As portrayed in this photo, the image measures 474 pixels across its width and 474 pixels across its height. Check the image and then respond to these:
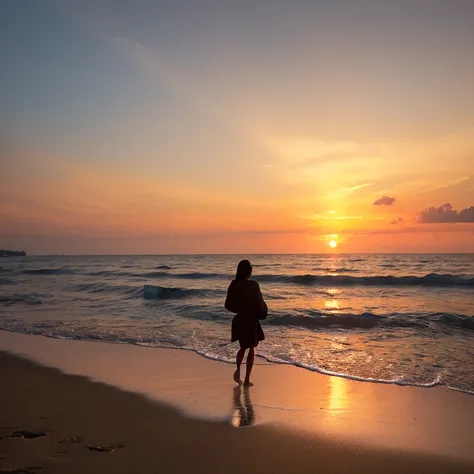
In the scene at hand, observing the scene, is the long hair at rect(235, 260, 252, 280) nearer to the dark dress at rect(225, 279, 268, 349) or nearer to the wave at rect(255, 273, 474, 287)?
the dark dress at rect(225, 279, 268, 349)

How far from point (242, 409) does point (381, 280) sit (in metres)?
28.5

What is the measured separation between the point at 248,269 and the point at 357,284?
1001 inches

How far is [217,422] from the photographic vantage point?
15.9 feet

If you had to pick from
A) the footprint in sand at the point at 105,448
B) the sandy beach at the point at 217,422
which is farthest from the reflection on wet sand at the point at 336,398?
the footprint in sand at the point at 105,448

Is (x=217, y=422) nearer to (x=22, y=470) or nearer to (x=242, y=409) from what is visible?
(x=242, y=409)

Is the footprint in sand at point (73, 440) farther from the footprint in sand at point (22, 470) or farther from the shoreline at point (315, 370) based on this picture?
the shoreline at point (315, 370)

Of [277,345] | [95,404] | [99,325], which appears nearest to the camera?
[95,404]

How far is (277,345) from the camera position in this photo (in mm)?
9750

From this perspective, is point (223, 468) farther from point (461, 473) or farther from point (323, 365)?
point (323, 365)

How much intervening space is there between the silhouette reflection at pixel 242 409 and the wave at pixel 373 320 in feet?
22.6

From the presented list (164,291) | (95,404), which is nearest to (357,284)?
(164,291)

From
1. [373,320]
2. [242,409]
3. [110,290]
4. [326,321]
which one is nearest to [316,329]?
[326,321]

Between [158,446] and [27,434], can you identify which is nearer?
[158,446]

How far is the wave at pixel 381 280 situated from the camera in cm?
2987
